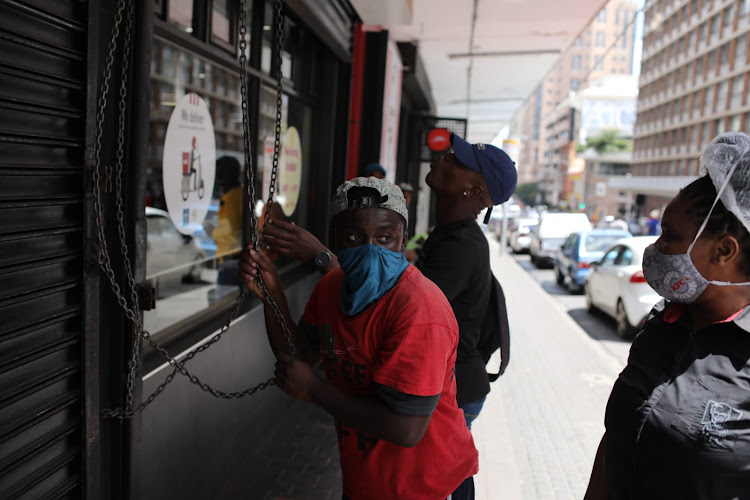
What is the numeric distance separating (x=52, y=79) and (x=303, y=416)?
412 cm

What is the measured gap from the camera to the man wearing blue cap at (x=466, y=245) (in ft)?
8.54

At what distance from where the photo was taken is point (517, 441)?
17.8ft

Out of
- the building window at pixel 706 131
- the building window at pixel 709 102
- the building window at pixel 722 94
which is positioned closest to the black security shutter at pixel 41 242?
the building window at pixel 722 94

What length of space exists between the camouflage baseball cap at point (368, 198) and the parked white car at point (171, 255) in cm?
318

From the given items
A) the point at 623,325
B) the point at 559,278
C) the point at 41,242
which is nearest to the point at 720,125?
the point at 559,278

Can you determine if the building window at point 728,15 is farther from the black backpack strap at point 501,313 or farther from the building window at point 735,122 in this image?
the black backpack strap at point 501,313

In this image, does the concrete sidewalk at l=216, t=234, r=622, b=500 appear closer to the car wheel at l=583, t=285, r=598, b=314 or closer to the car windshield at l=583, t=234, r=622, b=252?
the car wheel at l=583, t=285, r=598, b=314

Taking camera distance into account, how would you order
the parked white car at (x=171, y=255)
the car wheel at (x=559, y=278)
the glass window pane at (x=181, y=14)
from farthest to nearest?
the car wheel at (x=559, y=278) → the parked white car at (x=171, y=255) → the glass window pane at (x=181, y=14)

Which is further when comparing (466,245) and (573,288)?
(573,288)

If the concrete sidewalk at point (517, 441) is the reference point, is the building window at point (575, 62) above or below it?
above

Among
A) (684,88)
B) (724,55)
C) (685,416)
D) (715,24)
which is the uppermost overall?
(715,24)

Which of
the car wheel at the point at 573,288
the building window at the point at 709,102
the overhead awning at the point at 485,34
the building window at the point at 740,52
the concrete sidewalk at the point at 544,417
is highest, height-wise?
the building window at the point at 740,52

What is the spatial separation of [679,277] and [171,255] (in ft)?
13.7

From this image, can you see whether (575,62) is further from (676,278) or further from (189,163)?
(676,278)
